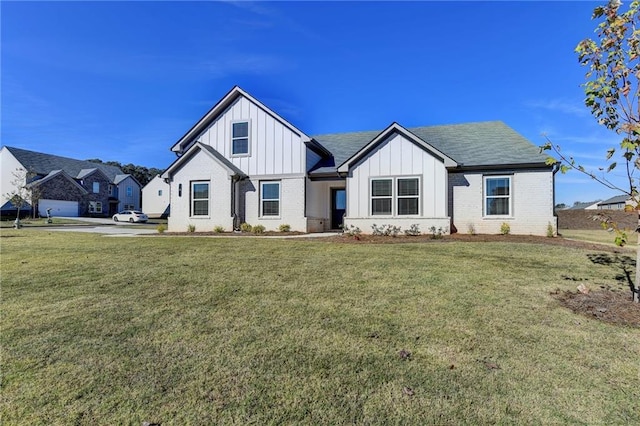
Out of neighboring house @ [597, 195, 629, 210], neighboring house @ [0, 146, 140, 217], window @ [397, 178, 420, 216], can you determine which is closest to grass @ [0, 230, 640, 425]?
window @ [397, 178, 420, 216]

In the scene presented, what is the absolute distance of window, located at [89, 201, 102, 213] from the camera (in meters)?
53.5

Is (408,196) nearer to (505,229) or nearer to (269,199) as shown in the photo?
(505,229)

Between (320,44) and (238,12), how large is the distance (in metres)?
4.33

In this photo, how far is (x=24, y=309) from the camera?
211 inches

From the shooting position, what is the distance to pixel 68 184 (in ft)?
161

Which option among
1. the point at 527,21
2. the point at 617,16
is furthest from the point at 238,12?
the point at 617,16

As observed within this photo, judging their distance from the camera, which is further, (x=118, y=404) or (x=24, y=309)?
(x=24, y=309)

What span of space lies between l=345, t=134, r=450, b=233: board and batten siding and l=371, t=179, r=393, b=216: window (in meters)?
0.20

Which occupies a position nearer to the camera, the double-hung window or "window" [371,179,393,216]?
the double-hung window

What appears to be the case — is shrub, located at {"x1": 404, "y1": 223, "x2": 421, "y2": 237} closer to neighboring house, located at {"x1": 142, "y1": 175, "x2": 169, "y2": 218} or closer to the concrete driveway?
the concrete driveway

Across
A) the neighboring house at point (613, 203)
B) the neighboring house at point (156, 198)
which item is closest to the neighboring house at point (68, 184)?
the neighboring house at point (156, 198)

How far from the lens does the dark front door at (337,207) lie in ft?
63.6

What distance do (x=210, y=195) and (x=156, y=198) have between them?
4081 cm

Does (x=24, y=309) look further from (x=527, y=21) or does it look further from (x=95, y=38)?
(x=527, y=21)
